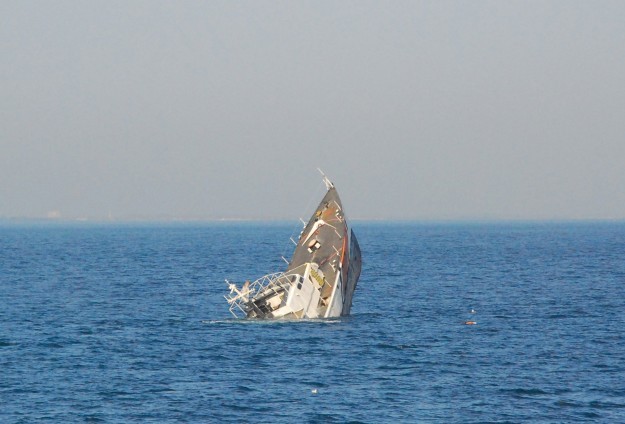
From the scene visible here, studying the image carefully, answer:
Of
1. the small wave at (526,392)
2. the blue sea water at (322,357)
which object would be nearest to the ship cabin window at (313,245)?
the blue sea water at (322,357)

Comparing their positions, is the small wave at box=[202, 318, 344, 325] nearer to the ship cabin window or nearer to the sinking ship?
the sinking ship

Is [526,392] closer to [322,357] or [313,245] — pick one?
[322,357]

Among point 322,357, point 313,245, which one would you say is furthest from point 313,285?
point 322,357

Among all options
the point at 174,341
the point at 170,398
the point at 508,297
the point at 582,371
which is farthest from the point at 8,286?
the point at 582,371

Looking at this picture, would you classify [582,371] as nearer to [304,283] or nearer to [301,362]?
[301,362]

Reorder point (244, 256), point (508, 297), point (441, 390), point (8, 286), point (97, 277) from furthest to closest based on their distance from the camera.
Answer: point (244, 256)
point (97, 277)
point (8, 286)
point (508, 297)
point (441, 390)

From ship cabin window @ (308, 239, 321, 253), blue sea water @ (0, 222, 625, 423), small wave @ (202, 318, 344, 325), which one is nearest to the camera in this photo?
blue sea water @ (0, 222, 625, 423)

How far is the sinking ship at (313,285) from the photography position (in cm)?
7512

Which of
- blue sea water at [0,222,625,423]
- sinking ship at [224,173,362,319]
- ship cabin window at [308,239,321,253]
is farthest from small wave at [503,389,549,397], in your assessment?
ship cabin window at [308,239,321,253]

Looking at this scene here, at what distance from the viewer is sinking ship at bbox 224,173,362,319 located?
75125mm

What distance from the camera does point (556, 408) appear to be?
47688mm

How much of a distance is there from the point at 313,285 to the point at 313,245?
406 inches

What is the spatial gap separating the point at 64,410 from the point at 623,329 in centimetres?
4712

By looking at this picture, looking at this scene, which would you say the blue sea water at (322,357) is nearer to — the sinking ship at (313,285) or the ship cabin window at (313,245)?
the sinking ship at (313,285)
